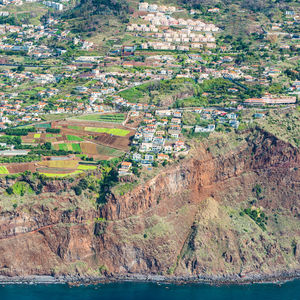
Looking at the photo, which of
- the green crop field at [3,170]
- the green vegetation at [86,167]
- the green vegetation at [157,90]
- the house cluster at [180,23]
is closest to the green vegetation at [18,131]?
the green crop field at [3,170]

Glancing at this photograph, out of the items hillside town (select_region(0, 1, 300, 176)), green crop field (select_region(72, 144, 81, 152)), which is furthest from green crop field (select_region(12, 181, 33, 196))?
green crop field (select_region(72, 144, 81, 152))

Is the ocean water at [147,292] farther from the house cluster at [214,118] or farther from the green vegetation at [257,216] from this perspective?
the house cluster at [214,118]

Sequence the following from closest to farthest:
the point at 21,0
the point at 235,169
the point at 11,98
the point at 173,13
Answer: the point at 235,169 → the point at 11,98 → the point at 173,13 → the point at 21,0

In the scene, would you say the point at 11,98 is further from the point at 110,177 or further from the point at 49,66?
the point at 110,177

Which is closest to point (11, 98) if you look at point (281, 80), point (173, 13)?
point (281, 80)

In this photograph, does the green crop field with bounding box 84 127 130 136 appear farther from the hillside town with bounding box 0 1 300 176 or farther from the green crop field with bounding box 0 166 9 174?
the green crop field with bounding box 0 166 9 174

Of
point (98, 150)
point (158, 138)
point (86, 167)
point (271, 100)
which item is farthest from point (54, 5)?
point (86, 167)
